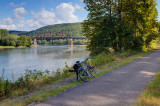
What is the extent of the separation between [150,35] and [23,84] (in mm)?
23743

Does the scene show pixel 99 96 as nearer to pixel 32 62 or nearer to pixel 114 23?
pixel 114 23

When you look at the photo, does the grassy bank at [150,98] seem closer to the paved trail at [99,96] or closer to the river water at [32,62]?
the paved trail at [99,96]

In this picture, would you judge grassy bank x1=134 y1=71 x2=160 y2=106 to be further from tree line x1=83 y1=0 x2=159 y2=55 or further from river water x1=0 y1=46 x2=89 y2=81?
tree line x1=83 y1=0 x2=159 y2=55

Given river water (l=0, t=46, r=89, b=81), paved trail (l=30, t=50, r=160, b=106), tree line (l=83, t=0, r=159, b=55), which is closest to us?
paved trail (l=30, t=50, r=160, b=106)

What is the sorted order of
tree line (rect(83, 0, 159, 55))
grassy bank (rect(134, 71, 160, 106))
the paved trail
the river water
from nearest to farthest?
grassy bank (rect(134, 71, 160, 106)), the paved trail, the river water, tree line (rect(83, 0, 159, 55))

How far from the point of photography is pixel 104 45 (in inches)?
705

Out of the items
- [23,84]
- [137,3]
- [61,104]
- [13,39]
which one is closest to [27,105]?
[61,104]

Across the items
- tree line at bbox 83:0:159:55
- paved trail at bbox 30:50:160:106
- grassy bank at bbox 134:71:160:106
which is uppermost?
tree line at bbox 83:0:159:55

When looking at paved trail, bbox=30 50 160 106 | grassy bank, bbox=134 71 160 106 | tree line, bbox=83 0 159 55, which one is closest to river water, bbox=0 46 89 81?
paved trail, bbox=30 50 160 106

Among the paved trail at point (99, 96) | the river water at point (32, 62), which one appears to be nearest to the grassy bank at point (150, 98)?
the paved trail at point (99, 96)

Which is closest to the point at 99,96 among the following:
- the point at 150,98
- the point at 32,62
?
the point at 150,98

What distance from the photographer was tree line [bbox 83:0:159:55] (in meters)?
17.8

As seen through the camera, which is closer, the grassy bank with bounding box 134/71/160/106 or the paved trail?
the grassy bank with bounding box 134/71/160/106

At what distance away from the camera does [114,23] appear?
18016 millimetres
